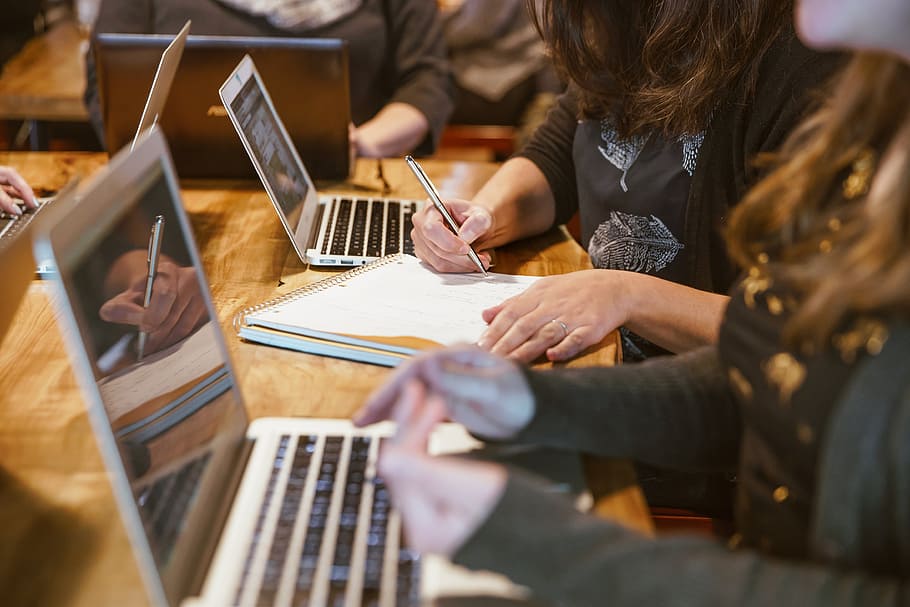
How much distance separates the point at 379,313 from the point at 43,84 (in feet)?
5.87

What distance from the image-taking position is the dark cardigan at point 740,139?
3.92ft

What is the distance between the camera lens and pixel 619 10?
4.73 feet

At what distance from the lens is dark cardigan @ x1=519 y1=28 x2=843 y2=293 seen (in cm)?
120

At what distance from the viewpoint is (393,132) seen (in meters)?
Result: 2.05

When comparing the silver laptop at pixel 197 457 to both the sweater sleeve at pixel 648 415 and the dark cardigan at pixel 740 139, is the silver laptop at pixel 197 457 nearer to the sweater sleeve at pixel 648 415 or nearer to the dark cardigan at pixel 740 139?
the sweater sleeve at pixel 648 415

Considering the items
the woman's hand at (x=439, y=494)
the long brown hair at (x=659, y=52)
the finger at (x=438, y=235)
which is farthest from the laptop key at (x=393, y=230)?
the woman's hand at (x=439, y=494)

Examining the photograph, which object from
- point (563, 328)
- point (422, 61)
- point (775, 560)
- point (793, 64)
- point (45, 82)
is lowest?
point (45, 82)

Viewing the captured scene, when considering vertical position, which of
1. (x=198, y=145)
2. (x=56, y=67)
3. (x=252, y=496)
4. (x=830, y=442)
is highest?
(x=830, y=442)

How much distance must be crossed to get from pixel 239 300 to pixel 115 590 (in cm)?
58

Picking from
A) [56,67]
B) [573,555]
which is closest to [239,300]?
[573,555]

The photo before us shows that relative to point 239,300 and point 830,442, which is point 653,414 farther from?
point 239,300

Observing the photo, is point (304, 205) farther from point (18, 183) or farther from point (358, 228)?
point (18, 183)

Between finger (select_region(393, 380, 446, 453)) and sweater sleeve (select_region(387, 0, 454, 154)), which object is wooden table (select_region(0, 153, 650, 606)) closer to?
finger (select_region(393, 380, 446, 453))

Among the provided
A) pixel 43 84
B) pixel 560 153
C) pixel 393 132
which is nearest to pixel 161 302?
pixel 560 153
